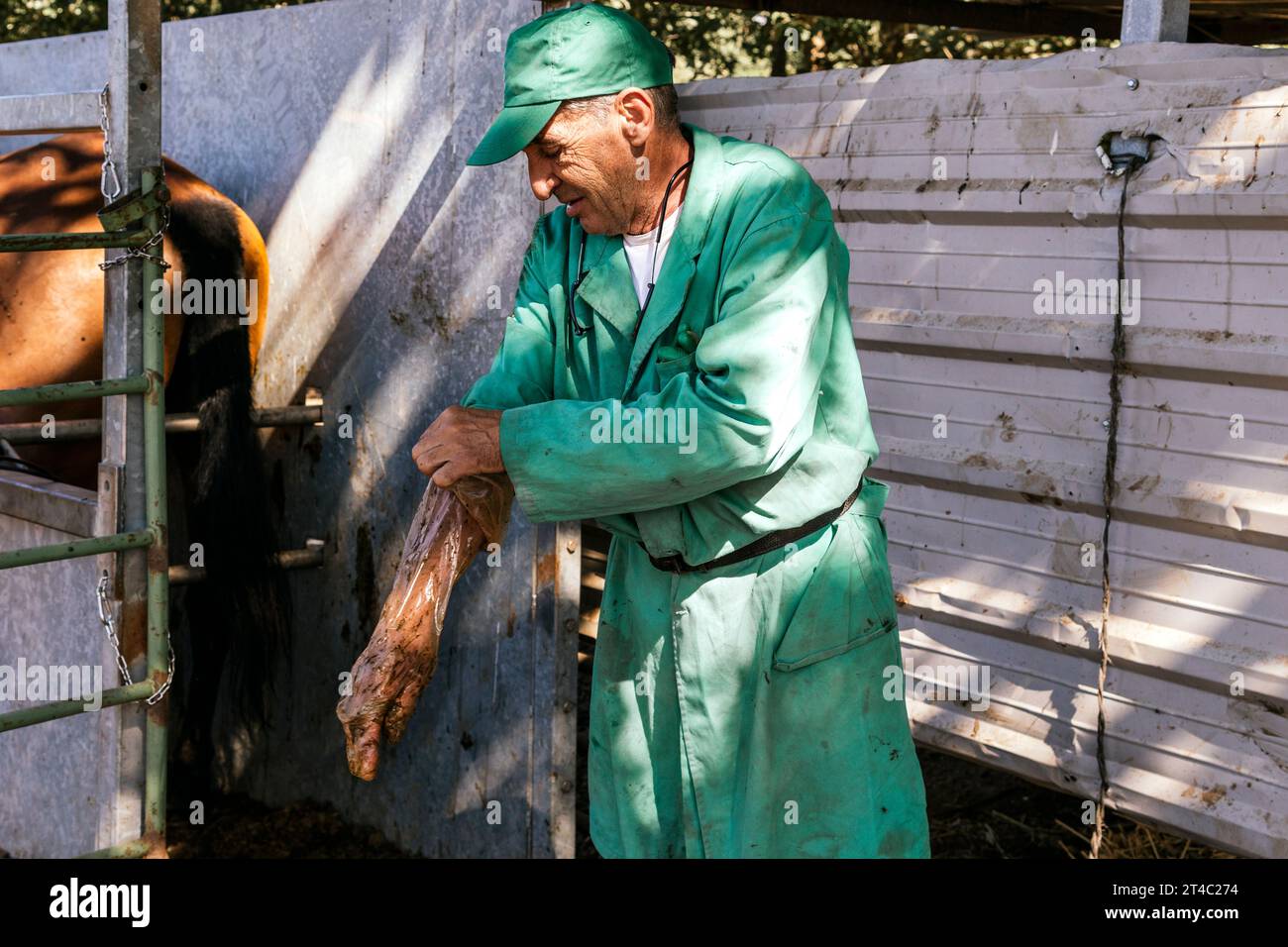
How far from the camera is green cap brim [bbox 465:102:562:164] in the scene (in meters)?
2.11

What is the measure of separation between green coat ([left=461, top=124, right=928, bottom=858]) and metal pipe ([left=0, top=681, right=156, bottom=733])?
1.20m

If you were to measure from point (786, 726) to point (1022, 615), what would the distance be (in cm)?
95

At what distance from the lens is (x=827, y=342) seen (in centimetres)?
218

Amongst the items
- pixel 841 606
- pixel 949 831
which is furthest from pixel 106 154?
pixel 949 831

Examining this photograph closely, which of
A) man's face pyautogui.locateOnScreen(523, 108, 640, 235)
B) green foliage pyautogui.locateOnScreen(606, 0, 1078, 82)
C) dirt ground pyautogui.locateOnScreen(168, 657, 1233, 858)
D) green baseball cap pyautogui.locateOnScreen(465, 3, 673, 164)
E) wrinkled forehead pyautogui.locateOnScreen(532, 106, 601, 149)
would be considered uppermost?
green foliage pyautogui.locateOnScreen(606, 0, 1078, 82)

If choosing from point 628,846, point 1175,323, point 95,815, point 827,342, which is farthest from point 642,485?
point 95,815

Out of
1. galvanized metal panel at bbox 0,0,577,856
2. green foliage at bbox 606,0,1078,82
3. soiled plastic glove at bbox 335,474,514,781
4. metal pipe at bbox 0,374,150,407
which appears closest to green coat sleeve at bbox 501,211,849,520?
soiled plastic glove at bbox 335,474,514,781

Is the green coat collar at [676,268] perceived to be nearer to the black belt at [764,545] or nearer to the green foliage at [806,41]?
the black belt at [764,545]

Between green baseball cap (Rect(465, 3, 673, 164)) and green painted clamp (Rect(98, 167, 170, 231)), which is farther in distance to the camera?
green painted clamp (Rect(98, 167, 170, 231))

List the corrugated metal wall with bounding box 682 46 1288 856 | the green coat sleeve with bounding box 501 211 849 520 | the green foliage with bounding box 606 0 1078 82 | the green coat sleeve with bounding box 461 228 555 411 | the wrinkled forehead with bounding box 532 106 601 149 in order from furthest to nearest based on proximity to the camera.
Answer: the green foliage with bounding box 606 0 1078 82 < the corrugated metal wall with bounding box 682 46 1288 856 < the green coat sleeve with bounding box 461 228 555 411 < the wrinkled forehead with bounding box 532 106 601 149 < the green coat sleeve with bounding box 501 211 849 520

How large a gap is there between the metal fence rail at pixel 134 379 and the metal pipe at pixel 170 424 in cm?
63

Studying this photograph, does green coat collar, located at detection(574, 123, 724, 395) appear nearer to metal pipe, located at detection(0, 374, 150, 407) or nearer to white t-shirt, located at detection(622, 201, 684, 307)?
white t-shirt, located at detection(622, 201, 684, 307)

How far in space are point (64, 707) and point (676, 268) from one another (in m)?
1.68

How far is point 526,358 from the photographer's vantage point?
2426mm
